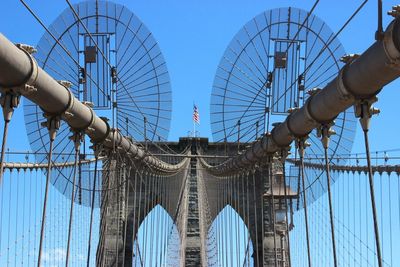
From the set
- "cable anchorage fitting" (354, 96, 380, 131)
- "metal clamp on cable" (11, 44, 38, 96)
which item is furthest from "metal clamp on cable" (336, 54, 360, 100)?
"metal clamp on cable" (11, 44, 38, 96)

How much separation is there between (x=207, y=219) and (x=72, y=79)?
18.4 m

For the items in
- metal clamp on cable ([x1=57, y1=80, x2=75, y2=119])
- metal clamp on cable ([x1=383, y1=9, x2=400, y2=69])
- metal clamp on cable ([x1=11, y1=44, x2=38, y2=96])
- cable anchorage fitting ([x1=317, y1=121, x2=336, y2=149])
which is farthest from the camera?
cable anchorage fitting ([x1=317, y1=121, x2=336, y2=149])

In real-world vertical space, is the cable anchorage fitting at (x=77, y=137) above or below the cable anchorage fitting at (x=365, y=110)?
above

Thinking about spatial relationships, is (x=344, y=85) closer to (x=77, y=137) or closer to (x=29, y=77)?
(x=29, y=77)

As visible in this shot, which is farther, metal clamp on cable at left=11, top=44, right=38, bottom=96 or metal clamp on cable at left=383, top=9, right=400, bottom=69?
metal clamp on cable at left=11, top=44, right=38, bottom=96

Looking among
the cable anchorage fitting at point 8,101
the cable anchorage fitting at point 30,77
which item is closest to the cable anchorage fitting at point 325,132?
the cable anchorage fitting at point 30,77

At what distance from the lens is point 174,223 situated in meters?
32.5

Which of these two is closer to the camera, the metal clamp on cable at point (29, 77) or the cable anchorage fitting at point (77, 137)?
the metal clamp on cable at point (29, 77)

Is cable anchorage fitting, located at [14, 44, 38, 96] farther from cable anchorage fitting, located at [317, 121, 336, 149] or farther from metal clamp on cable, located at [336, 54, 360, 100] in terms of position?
cable anchorage fitting, located at [317, 121, 336, 149]

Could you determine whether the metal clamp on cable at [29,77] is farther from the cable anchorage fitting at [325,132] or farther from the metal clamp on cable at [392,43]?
the cable anchorage fitting at [325,132]

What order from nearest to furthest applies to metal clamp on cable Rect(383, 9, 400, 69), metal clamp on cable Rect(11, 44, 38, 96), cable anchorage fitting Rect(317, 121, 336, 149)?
metal clamp on cable Rect(383, 9, 400, 69)
metal clamp on cable Rect(11, 44, 38, 96)
cable anchorage fitting Rect(317, 121, 336, 149)

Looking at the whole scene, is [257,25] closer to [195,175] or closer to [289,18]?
[289,18]

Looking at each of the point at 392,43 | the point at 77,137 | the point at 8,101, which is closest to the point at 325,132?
the point at 392,43

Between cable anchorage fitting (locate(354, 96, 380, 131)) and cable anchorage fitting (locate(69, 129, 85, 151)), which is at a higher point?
cable anchorage fitting (locate(69, 129, 85, 151))
